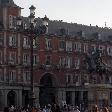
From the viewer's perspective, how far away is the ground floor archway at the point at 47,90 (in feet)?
282

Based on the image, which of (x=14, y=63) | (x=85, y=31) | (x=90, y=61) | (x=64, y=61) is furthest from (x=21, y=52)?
(x=90, y=61)

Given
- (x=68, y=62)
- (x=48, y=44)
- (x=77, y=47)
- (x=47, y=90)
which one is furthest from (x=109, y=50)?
(x=47, y=90)

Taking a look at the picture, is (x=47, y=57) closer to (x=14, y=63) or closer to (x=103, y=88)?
(x=14, y=63)

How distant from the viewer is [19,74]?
81.6 m

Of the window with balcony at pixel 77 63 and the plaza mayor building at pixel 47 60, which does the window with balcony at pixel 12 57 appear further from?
the window with balcony at pixel 77 63

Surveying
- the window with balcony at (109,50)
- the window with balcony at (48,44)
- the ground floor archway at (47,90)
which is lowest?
the ground floor archway at (47,90)

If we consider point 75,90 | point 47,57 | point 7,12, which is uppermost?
point 7,12

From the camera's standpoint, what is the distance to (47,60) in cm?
8575

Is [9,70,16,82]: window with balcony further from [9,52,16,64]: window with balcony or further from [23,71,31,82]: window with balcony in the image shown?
[23,71,31,82]: window with balcony

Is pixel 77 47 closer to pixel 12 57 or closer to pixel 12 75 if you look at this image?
pixel 12 57

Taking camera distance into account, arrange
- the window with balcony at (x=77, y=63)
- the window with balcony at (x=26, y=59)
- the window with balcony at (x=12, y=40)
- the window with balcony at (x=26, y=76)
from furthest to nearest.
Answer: the window with balcony at (x=77, y=63), the window with balcony at (x=26, y=59), the window with balcony at (x=26, y=76), the window with balcony at (x=12, y=40)

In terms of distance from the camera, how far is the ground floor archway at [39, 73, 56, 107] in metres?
86.0

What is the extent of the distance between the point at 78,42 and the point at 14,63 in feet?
48.9

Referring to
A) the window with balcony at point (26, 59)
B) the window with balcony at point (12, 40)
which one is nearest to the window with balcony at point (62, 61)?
the window with balcony at point (26, 59)
